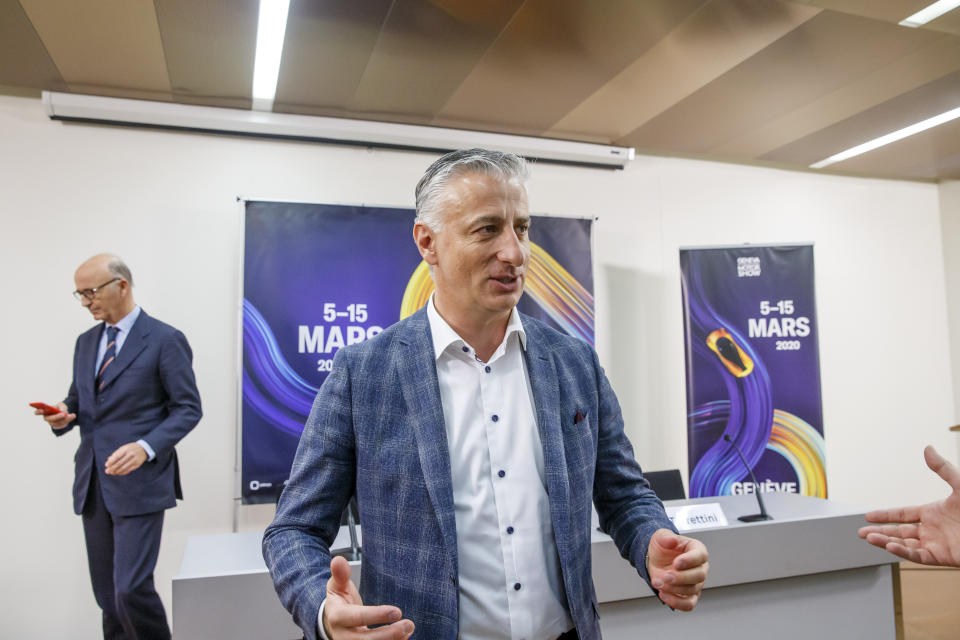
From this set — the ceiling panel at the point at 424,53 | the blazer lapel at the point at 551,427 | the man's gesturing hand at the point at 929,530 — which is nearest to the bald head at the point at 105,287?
→ the ceiling panel at the point at 424,53

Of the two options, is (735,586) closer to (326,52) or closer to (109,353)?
(109,353)

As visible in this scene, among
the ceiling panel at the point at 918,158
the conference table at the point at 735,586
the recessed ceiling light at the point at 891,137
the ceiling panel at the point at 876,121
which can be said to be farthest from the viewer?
the ceiling panel at the point at 918,158

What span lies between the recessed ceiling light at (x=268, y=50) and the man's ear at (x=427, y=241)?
199 cm

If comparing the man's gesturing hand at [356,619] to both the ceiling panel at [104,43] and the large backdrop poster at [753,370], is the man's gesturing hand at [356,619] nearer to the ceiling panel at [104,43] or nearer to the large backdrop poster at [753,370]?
the ceiling panel at [104,43]

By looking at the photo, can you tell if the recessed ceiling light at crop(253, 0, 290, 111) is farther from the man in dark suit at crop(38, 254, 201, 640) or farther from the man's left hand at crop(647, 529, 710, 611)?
the man's left hand at crop(647, 529, 710, 611)

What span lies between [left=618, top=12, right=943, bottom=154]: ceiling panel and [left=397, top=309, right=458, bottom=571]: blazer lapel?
2.84 m

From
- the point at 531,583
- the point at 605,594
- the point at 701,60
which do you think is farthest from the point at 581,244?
the point at 531,583

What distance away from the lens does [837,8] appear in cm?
288

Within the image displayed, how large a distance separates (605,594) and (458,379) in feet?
3.98

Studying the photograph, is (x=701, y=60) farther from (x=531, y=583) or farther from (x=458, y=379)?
(x=531, y=583)

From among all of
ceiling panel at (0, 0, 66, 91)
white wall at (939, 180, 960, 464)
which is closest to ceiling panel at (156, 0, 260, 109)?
ceiling panel at (0, 0, 66, 91)

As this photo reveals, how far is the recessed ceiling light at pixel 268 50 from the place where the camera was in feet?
9.25

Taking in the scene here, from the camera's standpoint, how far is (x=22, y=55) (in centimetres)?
309

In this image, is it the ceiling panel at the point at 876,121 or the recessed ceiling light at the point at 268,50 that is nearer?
the recessed ceiling light at the point at 268,50
